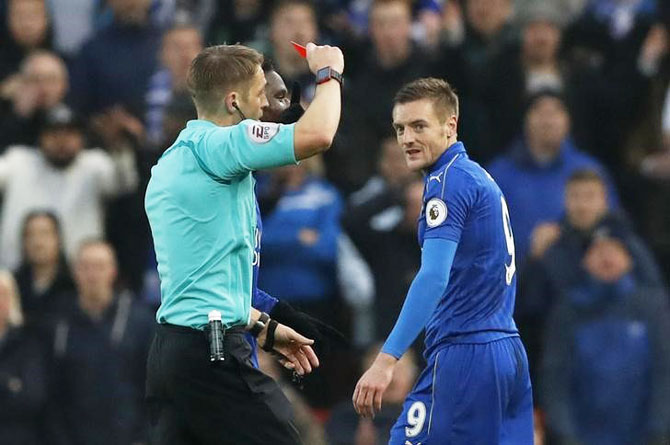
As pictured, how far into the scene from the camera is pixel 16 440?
38.8 feet

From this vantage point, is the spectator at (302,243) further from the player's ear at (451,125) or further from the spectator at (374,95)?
the player's ear at (451,125)

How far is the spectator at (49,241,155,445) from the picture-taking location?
11914 mm

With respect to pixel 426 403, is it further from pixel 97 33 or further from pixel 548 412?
pixel 97 33

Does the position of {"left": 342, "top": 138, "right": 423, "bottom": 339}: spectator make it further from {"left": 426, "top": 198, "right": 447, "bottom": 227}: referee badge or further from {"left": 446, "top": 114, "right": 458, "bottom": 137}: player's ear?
{"left": 426, "top": 198, "right": 447, "bottom": 227}: referee badge

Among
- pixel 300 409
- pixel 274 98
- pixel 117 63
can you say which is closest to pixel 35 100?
pixel 117 63

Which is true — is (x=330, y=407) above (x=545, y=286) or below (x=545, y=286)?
below

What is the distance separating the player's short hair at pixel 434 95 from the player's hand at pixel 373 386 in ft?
4.19

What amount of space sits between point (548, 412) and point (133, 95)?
449 cm

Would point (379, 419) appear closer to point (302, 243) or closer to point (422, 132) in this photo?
point (302, 243)

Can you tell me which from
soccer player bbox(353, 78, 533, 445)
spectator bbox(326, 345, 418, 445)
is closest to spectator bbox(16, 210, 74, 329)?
spectator bbox(326, 345, 418, 445)

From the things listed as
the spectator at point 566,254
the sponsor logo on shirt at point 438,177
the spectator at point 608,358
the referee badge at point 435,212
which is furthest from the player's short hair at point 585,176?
the referee badge at point 435,212

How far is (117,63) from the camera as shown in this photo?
1358cm

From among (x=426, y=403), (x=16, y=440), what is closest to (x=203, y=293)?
(x=426, y=403)

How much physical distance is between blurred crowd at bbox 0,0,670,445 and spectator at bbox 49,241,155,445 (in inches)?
0.6
